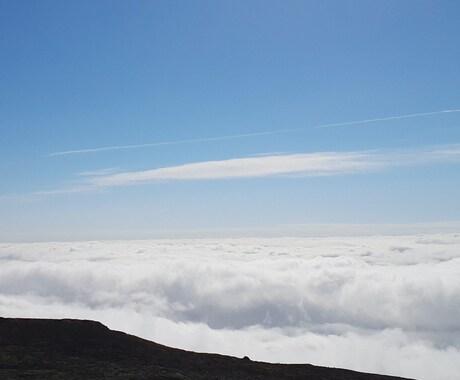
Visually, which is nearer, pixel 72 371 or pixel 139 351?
pixel 72 371

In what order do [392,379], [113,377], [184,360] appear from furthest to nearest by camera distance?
1. [392,379]
2. [184,360]
3. [113,377]

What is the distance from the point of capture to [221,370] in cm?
6228

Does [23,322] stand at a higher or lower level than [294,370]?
higher

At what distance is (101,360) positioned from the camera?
2280 inches

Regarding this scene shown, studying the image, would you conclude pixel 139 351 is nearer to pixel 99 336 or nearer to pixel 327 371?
pixel 99 336

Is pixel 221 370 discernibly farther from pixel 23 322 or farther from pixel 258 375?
pixel 23 322

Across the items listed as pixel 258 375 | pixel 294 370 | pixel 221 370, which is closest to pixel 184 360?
pixel 221 370

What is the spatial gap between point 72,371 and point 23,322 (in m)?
25.1

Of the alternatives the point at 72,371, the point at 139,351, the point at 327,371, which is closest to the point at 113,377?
the point at 72,371

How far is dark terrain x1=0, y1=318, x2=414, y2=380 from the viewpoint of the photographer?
50.9 m

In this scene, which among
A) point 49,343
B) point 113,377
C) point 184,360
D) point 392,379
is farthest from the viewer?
point 392,379

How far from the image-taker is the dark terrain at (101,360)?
5094 centimetres

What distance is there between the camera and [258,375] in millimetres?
62812

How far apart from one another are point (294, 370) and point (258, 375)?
26.5 feet
